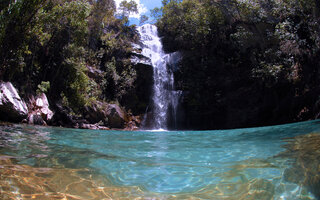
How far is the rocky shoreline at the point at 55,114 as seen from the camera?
27.8 ft

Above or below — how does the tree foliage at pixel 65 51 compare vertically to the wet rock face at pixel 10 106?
above

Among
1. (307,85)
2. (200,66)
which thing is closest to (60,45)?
(200,66)

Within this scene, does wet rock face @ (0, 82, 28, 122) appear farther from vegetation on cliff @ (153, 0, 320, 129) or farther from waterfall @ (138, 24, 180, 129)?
vegetation on cliff @ (153, 0, 320, 129)

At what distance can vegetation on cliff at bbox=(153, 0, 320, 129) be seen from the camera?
1397cm

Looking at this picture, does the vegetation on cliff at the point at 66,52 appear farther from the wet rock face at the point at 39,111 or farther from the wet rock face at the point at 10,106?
the wet rock face at the point at 10,106

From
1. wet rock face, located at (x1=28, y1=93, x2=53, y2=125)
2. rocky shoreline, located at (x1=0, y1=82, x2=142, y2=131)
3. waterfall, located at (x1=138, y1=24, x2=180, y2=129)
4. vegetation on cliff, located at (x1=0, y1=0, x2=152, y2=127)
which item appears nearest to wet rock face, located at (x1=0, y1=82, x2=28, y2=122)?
rocky shoreline, located at (x1=0, y1=82, x2=142, y2=131)

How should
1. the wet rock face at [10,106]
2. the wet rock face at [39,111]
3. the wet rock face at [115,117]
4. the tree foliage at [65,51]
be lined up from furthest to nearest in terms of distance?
the wet rock face at [115,117] < the wet rock face at [39,111] < the wet rock face at [10,106] < the tree foliage at [65,51]

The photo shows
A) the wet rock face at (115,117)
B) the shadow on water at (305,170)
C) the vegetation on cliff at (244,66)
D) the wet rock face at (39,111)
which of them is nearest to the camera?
the shadow on water at (305,170)

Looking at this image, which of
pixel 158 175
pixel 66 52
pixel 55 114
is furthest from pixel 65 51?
pixel 158 175

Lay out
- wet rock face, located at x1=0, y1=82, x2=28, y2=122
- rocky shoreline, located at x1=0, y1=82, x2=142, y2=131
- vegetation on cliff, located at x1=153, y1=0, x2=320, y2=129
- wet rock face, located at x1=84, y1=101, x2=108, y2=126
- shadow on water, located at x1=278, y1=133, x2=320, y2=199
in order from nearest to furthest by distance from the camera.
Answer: shadow on water, located at x1=278, y1=133, x2=320, y2=199 < wet rock face, located at x1=0, y1=82, x2=28, y2=122 < rocky shoreline, located at x1=0, y1=82, x2=142, y2=131 < wet rock face, located at x1=84, y1=101, x2=108, y2=126 < vegetation on cliff, located at x1=153, y1=0, x2=320, y2=129

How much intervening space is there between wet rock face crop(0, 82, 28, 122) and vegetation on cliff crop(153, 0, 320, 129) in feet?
34.9

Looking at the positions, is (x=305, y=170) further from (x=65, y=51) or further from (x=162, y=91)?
(x=162, y=91)

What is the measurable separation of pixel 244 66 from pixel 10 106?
15239 millimetres

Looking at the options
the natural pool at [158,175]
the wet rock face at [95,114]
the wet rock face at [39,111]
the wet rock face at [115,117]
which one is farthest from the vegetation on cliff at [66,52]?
the natural pool at [158,175]
